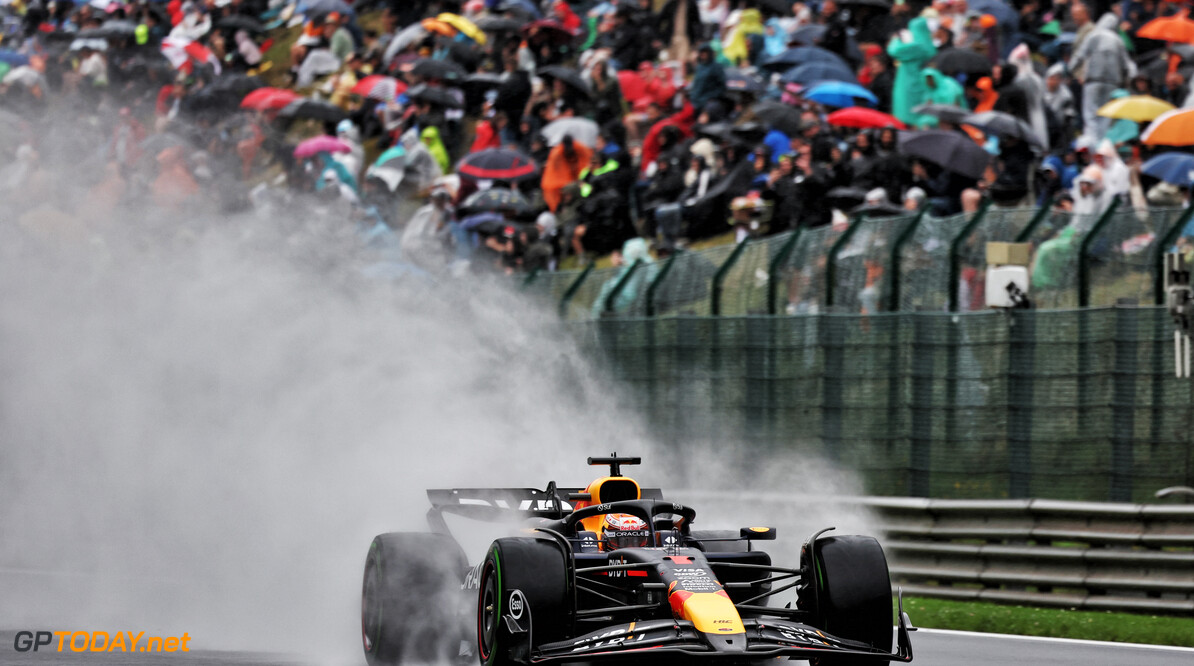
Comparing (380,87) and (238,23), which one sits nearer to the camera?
(380,87)

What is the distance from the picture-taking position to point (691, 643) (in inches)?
Answer: 276

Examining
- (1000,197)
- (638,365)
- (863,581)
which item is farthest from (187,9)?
(863,581)

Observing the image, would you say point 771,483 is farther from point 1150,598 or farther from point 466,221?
point 466,221

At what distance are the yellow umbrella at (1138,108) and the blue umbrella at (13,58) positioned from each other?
1629 centimetres

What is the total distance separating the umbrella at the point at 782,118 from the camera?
17.5m

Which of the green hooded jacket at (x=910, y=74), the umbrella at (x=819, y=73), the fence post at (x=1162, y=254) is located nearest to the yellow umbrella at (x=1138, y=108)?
the green hooded jacket at (x=910, y=74)

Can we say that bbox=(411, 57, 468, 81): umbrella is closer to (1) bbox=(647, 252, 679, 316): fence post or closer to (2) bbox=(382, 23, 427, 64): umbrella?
(2) bbox=(382, 23, 427, 64): umbrella

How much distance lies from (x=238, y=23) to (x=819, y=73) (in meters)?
11.2

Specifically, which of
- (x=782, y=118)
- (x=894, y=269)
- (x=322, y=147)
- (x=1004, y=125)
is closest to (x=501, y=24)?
(x=322, y=147)

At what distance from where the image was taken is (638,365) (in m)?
15.8

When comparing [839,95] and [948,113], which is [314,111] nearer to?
[839,95]

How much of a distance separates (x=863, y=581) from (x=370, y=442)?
6509mm

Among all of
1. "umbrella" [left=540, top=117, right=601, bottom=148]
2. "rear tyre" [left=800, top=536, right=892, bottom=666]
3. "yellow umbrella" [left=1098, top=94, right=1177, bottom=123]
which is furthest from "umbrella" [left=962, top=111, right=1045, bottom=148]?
"rear tyre" [left=800, top=536, right=892, bottom=666]

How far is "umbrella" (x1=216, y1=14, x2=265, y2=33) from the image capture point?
2576 centimetres
